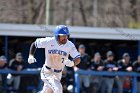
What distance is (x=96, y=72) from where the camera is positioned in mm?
14727

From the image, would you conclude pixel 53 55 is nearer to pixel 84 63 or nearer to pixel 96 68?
pixel 84 63

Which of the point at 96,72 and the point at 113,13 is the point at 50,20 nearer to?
the point at 96,72

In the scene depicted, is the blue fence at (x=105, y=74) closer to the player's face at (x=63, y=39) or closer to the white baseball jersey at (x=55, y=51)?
the white baseball jersey at (x=55, y=51)

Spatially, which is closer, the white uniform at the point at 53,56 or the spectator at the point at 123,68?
the white uniform at the point at 53,56

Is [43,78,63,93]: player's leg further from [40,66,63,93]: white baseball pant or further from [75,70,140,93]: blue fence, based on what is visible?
[75,70,140,93]: blue fence

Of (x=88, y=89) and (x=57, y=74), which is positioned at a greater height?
(x=57, y=74)

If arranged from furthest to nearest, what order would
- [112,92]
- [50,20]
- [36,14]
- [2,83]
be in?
1. [36,14]
2. [50,20]
3. [112,92]
4. [2,83]

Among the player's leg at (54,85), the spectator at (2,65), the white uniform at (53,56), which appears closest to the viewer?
the player's leg at (54,85)

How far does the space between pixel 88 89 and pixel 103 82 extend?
1.59 feet

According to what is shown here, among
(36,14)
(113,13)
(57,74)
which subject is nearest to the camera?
(57,74)

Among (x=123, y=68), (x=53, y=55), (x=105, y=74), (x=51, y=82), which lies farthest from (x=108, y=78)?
(x=51, y=82)

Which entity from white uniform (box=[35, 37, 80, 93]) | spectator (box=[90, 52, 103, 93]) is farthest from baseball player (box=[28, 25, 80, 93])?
spectator (box=[90, 52, 103, 93])

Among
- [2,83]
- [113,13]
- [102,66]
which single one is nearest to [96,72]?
[102,66]

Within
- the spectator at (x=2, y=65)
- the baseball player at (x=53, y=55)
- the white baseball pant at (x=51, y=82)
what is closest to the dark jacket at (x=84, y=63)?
the spectator at (x=2, y=65)
